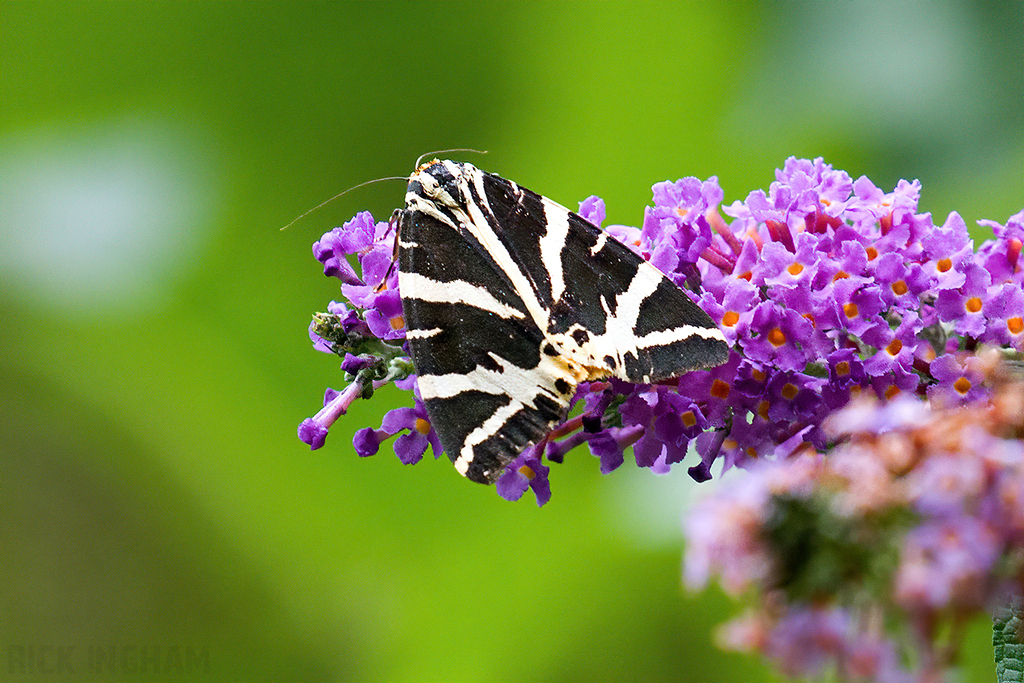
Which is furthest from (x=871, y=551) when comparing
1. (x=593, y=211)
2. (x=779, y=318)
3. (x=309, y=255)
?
(x=309, y=255)

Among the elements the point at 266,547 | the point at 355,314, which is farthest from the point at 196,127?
the point at 355,314

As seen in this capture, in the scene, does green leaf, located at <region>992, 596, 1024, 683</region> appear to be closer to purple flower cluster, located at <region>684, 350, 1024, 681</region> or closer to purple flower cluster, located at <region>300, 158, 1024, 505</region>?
purple flower cluster, located at <region>300, 158, 1024, 505</region>

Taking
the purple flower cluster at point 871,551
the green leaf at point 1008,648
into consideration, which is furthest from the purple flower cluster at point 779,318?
the purple flower cluster at point 871,551

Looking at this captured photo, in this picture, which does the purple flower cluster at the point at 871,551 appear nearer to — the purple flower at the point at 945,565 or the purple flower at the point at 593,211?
the purple flower at the point at 945,565

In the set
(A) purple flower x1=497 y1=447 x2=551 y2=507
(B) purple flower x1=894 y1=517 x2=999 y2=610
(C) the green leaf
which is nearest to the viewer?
(B) purple flower x1=894 y1=517 x2=999 y2=610

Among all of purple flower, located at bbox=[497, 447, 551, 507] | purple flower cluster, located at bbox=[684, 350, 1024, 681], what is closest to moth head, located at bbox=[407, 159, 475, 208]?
purple flower, located at bbox=[497, 447, 551, 507]

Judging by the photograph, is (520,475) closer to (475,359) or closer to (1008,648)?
(475,359)
